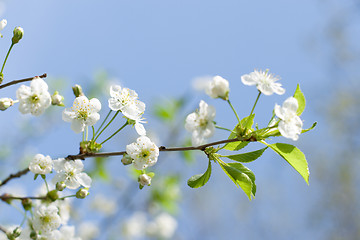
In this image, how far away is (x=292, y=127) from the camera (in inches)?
48.0

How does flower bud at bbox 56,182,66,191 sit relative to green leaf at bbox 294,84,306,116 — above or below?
below

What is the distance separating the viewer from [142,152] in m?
1.36

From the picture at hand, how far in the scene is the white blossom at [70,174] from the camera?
4.71 feet

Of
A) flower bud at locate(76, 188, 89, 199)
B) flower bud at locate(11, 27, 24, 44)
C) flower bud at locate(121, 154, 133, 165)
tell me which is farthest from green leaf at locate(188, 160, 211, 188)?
flower bud at locate(11, 27, 24, 44)

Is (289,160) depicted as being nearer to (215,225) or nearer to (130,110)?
(130,110)

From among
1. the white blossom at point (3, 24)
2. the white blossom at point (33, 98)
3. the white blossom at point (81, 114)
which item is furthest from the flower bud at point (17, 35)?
the white blossom at point (81, 114)

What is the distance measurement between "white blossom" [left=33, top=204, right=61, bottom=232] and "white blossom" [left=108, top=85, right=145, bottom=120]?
1.74 feet

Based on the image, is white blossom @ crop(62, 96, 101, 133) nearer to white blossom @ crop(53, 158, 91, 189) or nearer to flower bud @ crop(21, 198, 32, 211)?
white blossom @ crop(53, 158, 91, 189)

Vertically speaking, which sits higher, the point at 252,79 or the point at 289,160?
the point at 252,79

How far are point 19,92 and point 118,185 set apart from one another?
299 cm

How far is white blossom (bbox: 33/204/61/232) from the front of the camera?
1569 mm

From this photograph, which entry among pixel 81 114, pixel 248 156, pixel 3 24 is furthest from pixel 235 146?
pixel 3 24

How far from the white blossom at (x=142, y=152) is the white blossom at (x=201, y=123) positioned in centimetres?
17

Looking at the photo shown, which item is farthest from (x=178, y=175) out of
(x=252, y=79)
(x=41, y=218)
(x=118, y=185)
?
(x=252, y=79)
